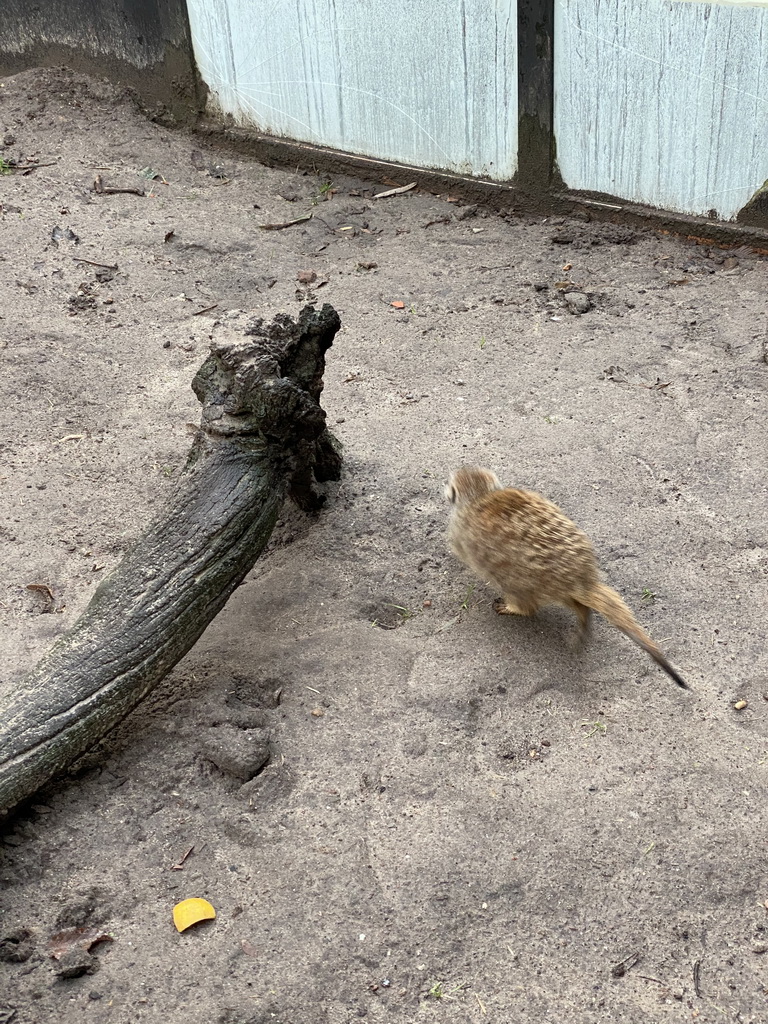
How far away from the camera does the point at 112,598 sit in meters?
3.34

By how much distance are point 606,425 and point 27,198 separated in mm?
4178

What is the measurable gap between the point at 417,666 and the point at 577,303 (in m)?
2.82

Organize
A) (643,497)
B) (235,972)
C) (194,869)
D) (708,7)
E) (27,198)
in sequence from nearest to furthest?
1. (235,972)
2. (194,869)
3. (643,497)
4. (708,7)
5. (27,198)

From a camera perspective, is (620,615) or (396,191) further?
(396,191)

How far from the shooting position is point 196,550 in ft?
11.4

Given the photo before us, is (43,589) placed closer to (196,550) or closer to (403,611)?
(196,550)

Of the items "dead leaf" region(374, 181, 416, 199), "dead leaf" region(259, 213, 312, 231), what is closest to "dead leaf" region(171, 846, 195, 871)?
"dead leaf" region(259, 213, 312, 231)

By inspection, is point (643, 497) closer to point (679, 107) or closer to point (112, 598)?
point (112, 598)

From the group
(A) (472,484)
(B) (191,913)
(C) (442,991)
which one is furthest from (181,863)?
(A) (472,484)

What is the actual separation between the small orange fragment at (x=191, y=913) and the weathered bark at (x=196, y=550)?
22.0 inches

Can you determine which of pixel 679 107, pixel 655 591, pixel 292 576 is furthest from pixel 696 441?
pixel 679 107

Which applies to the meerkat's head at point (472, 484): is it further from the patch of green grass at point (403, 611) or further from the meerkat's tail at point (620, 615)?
the meerkat's tail at point (620, 615)

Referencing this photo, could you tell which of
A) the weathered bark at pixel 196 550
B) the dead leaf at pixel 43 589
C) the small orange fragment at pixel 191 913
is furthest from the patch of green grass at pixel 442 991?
the dead leaf at pixel 43 589

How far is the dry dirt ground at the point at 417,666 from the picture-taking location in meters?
2.64
